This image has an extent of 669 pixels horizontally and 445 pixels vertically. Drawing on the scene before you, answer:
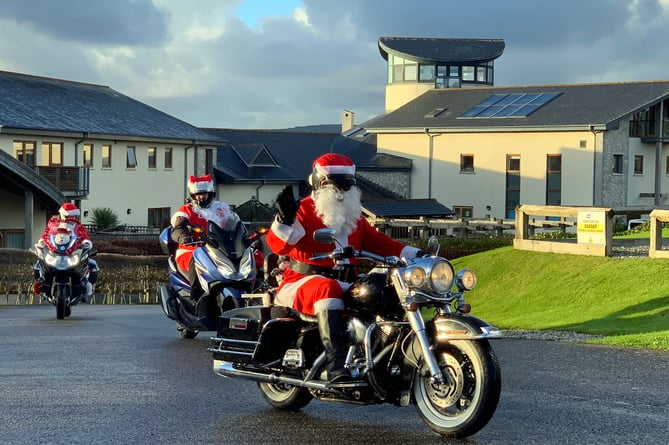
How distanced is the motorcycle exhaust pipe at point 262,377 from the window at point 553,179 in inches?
2163

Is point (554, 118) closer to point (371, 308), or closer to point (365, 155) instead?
point (365, 155)

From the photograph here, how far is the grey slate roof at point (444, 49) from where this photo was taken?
268ft

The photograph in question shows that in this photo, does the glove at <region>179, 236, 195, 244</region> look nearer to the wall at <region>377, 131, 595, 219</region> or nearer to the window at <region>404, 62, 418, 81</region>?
the wall at <region>377, 131, 595, 219</region>

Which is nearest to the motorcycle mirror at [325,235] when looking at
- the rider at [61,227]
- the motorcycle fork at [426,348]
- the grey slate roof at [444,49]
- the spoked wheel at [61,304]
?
the motorcycle fork at [426,348]

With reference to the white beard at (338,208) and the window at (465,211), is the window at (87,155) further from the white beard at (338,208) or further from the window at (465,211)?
the white beard at (338,208)

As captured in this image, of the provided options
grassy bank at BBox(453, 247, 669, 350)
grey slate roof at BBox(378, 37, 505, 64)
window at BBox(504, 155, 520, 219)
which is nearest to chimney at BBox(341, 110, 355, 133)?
grey slate roof at BBox(378, 37, 505, 64)

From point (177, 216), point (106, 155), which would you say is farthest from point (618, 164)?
point (177, 216)

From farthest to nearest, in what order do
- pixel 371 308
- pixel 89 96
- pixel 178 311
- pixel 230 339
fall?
pixel 89 96, pixel 178 311, pixel 230 339, pixel 371 308

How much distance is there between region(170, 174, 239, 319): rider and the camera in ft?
46.9

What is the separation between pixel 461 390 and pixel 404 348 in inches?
20.5

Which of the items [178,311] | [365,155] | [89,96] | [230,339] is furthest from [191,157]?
[230,339]

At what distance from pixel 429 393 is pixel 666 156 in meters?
61.9

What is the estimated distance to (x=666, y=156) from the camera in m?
66.5

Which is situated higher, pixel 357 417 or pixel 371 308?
pixel 371 308
